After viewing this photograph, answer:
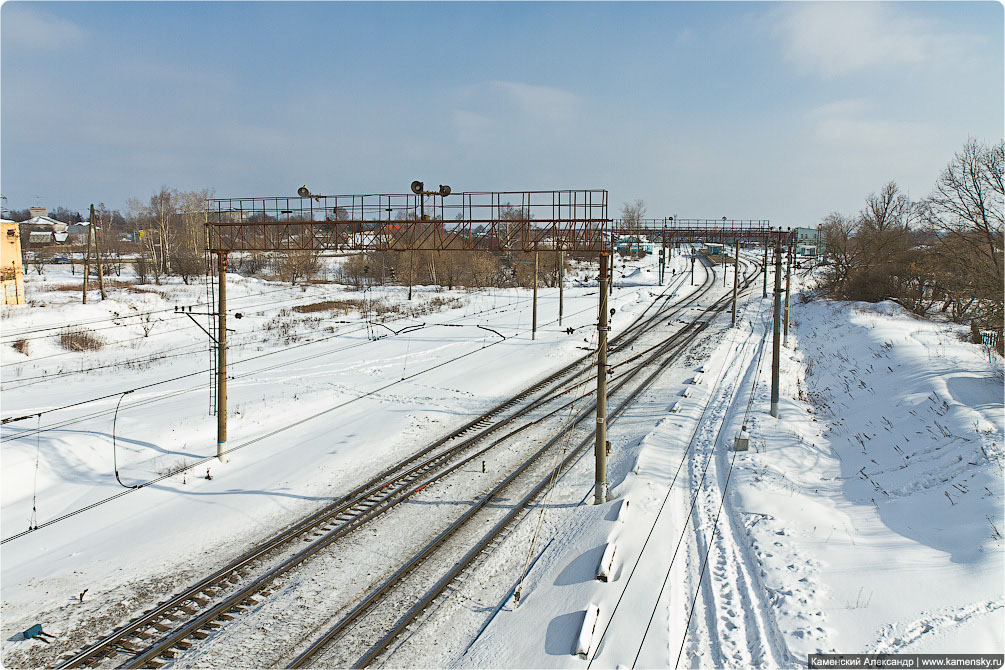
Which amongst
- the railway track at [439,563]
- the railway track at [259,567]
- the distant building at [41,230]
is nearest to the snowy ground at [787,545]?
the railway track at [439,563]

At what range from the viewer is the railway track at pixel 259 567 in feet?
28.2

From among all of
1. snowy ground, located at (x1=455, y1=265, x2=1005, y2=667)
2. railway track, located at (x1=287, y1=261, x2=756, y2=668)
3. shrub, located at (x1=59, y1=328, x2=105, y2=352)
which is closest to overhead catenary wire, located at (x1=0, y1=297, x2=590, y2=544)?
railway track, located at (x1=287, y1=261, x2=756, y2=668)

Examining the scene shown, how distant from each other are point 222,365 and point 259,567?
5.89 meters

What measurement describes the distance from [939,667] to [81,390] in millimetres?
26465

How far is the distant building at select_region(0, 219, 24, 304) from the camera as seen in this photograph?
39938 mm

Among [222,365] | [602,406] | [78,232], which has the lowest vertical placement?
[602,406]

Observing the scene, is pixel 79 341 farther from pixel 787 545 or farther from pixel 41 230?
pixel 41 230

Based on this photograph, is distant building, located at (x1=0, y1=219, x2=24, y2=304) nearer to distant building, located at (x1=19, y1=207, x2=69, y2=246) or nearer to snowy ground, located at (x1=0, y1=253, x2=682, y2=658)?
snowy ground, located at (x1=0, y1=253, x2=682, y2=658)

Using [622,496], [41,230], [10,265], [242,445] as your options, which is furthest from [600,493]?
[41,230]

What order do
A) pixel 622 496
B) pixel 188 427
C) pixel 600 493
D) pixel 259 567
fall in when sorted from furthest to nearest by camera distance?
pixel 188 427, pixel 622 496, pixel 600 493, pixel 259 567

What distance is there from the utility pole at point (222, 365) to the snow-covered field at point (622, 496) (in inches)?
22.3

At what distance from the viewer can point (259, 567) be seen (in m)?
10.8

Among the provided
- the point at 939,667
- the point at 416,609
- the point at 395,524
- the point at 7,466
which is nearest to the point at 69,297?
the point at 7,466

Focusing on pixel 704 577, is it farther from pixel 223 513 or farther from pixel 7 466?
pixel 7 466
